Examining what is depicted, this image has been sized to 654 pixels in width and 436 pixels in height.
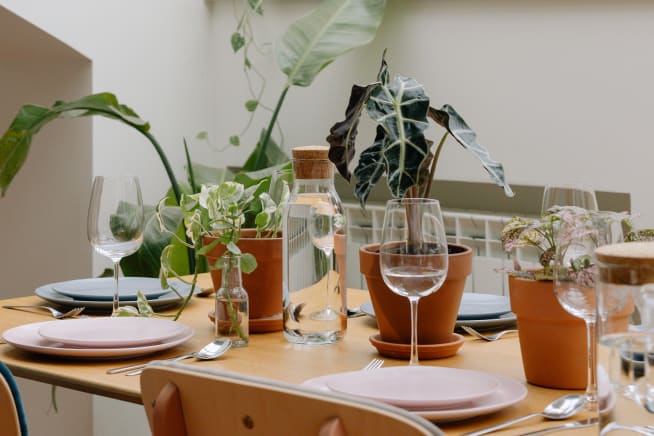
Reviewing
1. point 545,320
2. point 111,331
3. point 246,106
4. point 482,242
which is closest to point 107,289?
point 111,331

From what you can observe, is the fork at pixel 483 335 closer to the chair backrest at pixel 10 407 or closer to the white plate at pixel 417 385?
the white plate at pixel 417 385

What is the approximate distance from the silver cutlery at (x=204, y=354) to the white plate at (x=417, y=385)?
0.27 metres

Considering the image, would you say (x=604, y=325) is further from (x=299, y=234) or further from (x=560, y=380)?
(x=299, y=234)

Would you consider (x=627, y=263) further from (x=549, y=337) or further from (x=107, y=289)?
(x=107, y=289)

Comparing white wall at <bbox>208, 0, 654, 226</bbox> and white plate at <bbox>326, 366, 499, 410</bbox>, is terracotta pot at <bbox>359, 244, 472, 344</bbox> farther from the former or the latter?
white wall at <bbox>208, 0, 654, 226</bbox>

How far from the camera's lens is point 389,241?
4.34 ft

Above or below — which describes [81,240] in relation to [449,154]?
below

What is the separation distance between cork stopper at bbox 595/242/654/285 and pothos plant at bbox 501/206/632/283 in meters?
0.34

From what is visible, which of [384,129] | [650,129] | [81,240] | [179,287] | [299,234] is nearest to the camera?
[384,129]

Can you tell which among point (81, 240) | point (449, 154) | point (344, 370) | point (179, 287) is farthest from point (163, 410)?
point (81, 240)

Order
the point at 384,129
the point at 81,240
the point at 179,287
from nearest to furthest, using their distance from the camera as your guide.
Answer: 1. the point at 384,129
2. the point at 179,287
3. the point at 81,240

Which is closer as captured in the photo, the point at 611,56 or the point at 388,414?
the point at 388,414

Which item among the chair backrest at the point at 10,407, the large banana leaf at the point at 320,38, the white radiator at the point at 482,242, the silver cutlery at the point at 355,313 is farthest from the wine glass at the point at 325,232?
the large banana leaf at the point at 320,38

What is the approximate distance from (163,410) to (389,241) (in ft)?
1.42
